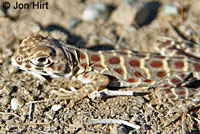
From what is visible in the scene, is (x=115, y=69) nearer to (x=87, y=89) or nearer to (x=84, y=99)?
(x=87, y=89)

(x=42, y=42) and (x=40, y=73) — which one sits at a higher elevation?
(x=42, y=42)

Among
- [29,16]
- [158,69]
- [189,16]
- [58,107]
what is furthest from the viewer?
[189,16]

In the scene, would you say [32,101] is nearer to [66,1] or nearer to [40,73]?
[40,73]

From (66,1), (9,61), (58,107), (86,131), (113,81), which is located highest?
(66,1)

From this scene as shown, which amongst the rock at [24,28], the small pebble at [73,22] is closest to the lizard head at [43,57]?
the rock at [24,28]

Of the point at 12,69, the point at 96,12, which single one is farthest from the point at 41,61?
the point at 96,12

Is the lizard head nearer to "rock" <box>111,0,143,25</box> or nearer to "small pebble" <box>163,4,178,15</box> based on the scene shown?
"rock" <box>111,0,143,25</box>

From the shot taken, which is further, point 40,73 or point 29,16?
point 29,16

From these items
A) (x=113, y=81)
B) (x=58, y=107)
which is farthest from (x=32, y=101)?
(x=113, y=81)
